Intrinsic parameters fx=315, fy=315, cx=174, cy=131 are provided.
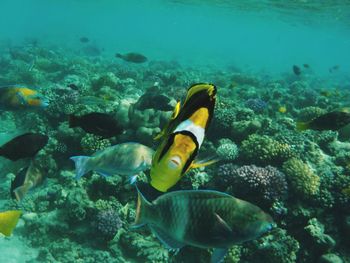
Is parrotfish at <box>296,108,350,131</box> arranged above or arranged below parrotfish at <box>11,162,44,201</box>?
above

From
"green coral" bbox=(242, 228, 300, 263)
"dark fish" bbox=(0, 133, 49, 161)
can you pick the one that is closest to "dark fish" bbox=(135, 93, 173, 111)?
"green coral" bbox=(242, 228, 300, 263)

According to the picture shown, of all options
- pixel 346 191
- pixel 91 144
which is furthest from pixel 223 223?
pixel 91 144

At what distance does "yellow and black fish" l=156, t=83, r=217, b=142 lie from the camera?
1.21 metres

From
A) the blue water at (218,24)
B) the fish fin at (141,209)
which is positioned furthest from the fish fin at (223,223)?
the blue water at (218,24)

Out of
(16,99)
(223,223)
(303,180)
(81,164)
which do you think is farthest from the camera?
(303,180)

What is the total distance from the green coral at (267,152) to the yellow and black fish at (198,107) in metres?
5.64

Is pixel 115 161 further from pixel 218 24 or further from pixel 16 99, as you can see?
pixel 218 24

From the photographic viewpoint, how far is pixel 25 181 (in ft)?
13.6

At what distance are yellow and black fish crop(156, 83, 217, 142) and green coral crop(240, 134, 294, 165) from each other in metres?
5.64

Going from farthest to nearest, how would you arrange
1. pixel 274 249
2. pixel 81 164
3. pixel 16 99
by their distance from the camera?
1. pixel 16 99
2. pixel 274 249
3. pixel 81 164

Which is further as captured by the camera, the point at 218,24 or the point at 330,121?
the point at 218,24

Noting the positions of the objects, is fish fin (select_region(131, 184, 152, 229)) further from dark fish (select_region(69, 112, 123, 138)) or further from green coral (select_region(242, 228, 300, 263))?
green coral (select_region(242, 228, 300, 263))

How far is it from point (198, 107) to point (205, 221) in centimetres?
145

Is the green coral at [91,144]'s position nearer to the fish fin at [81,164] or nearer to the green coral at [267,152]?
the fish fin at [81,164]
